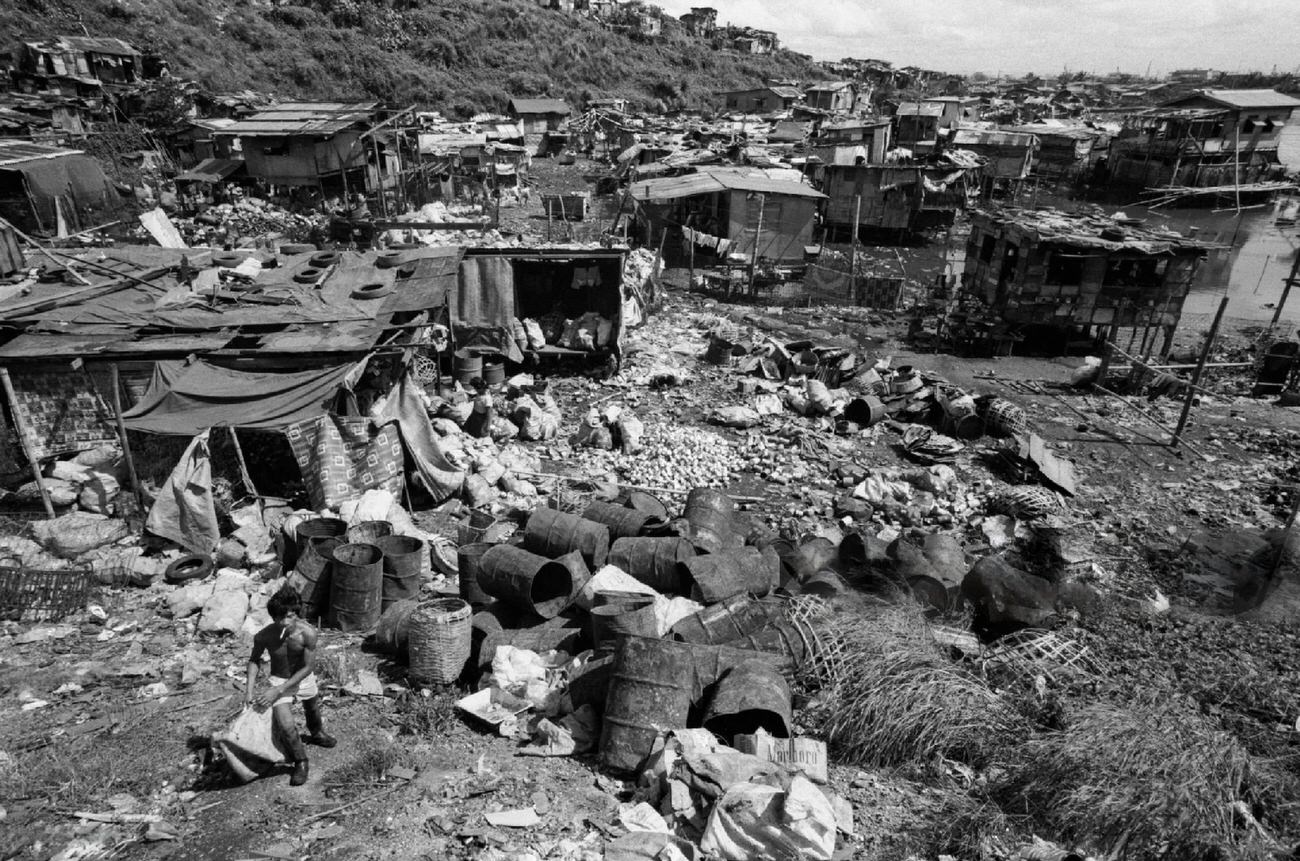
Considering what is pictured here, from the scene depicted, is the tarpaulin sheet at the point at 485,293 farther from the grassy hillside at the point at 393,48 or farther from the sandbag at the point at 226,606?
the grassy hillside at the point at 393,48

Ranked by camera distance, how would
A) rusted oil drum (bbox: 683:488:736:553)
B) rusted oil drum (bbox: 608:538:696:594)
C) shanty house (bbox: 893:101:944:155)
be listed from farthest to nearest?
shanty house (bbox: 893:101:944:155)
rusted oil drum (bbox: 683:488:736:553)
rusted oil drum (bbox: 608:538:696:594)

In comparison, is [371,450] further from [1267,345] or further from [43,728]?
[1267,345]

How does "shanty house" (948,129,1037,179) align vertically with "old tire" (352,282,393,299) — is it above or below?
above

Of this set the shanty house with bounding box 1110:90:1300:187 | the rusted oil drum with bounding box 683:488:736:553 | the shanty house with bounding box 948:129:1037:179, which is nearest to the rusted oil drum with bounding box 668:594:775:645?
the rusted oil drum with bounding box 683:488:736:553

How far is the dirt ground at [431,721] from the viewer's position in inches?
185

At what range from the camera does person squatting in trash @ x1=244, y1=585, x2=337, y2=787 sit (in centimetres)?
505

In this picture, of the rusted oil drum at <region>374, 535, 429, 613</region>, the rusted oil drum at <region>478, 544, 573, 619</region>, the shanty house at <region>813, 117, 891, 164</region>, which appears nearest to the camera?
the rusted oil drum at <region>478, 544, 573, 619</region>

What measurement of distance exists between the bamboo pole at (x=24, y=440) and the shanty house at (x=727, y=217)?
665 inches

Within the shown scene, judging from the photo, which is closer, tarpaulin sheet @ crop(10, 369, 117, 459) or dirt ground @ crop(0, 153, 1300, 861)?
dirt ground @ crop(0, 153, 1300, 861)

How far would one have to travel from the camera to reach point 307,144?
80.1 feet

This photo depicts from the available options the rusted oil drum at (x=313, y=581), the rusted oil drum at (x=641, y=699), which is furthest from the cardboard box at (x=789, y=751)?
the rusted oil drum at (x=313, y=581)

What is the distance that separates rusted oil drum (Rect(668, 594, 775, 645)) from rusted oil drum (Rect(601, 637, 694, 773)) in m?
0.81

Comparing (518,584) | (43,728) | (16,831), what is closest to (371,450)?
(518,584)

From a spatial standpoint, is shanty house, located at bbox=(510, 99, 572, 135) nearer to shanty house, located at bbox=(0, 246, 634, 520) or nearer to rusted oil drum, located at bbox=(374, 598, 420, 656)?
shanty house, located at bbox=(0, 246, 634, 520)
